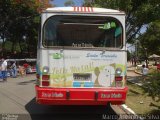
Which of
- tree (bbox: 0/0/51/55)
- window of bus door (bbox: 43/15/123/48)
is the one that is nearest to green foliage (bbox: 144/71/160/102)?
window of bus door (bbox: 43/15/123/48)

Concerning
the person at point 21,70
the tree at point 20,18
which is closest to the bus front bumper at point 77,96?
the person at point 21,70

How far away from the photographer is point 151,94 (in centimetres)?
1034

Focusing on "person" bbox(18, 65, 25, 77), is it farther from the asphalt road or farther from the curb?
the curb

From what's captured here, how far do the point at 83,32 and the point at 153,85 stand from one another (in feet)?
8.64

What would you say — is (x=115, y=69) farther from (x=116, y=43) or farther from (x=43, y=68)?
(x=43, y=68)

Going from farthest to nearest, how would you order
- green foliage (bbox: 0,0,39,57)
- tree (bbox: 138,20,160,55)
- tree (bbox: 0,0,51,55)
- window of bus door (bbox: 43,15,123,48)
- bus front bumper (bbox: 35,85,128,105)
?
green foliage (bbox: 0,0,39,57)
tree (bbox: 0,0,51,55)
tree (bbox: 138,20,160,55)
window of bus door (bbox: 43,15,123,48)
bus front bumper (bbox: 35,85,128,105)

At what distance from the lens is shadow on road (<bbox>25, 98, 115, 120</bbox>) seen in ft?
39.1

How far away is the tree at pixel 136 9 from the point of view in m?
24.3

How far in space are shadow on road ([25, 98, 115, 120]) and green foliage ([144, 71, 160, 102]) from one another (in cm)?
201

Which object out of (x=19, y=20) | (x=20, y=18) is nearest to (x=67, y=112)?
(x=20, y=18)

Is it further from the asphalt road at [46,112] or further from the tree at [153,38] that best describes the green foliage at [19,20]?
the asphalt road at [46,112]

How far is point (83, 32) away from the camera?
11703 millimetres
